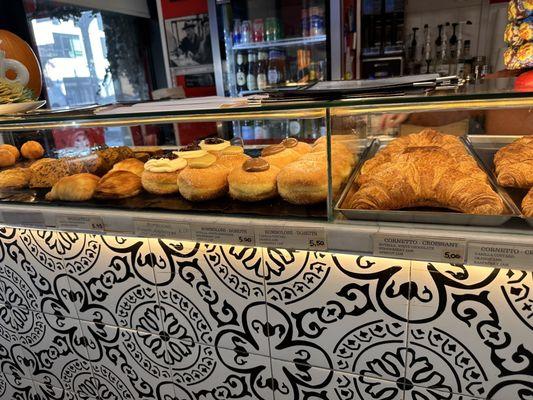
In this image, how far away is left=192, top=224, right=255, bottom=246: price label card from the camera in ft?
3.40

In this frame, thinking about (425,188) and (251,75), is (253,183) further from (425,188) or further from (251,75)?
(251,75)

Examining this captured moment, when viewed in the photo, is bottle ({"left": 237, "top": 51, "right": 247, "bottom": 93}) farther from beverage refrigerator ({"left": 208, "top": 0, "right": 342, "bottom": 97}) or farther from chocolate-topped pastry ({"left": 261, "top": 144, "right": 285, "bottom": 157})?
chocolate-topped pastry ({"left": 261, "top": 144, "right": 285, "bottom": 157})

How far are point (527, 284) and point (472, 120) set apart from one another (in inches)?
43.8

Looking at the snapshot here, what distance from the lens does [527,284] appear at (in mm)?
912

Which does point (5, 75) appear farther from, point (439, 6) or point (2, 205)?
point (439, 6)

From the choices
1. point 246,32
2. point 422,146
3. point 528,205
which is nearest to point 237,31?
point 246,32

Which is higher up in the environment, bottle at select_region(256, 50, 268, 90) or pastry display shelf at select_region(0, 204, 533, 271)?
bottle at select_region(256, 50, 268, 90)

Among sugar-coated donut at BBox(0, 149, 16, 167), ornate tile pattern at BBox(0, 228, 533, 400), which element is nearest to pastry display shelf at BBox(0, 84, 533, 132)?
ornate tile pattern at BBox(0, 228, 533, 400)

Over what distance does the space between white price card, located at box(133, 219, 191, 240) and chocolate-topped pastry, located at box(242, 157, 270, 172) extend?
243 mm

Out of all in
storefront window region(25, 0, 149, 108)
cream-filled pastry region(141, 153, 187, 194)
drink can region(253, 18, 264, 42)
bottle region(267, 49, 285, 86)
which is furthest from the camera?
storefront window region(25, 0, 149, 108)

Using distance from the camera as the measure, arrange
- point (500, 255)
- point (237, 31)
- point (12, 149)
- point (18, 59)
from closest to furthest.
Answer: point (500, 255), point (18, 59), point (12, 149), point (237, 31)

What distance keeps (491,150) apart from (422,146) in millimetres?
363

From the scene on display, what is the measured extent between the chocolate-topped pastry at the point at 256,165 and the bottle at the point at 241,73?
2810 millimetres

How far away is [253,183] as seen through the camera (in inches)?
44.4
